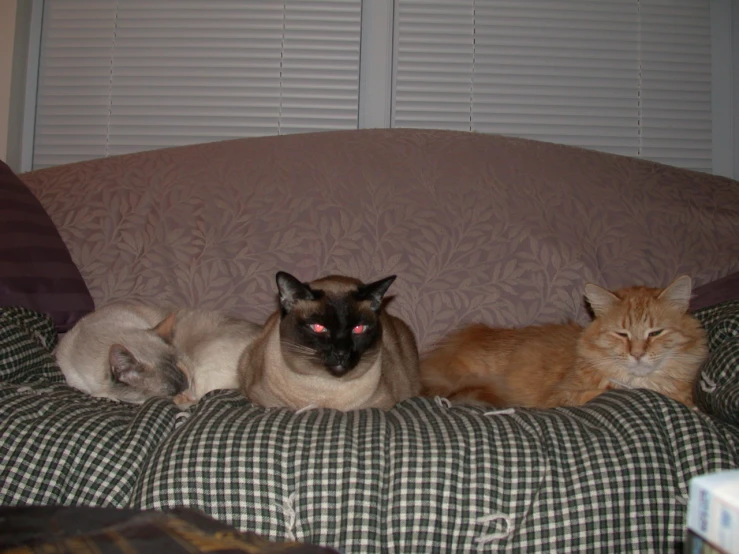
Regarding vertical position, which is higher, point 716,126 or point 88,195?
point 716,126

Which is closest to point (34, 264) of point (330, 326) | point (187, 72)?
point (330, 326)

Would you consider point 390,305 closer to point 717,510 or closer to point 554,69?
point 717,510

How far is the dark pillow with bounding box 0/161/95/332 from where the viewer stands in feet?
7.16

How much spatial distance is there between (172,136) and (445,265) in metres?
2.17

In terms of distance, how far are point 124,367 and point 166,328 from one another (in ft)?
0.68

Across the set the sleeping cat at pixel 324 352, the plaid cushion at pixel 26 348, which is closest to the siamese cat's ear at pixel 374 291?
the sleeping cat at pixel 324 352

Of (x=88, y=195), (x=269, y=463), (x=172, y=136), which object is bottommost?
(x=269, y=463)

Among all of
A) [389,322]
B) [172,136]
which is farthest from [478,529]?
[172,136]

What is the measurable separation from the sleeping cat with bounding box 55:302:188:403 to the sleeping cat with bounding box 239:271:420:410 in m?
0.37

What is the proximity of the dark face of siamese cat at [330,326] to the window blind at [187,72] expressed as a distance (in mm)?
2014

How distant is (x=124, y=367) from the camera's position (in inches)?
87.4

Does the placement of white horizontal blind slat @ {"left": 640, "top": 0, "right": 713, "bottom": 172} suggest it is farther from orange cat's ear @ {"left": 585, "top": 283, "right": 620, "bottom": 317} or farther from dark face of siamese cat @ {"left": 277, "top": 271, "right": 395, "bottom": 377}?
dark face of siamese cat @ {"left": 277, "top": 271, "right": 395, "bottom": 377}

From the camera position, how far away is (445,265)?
8.19 ft

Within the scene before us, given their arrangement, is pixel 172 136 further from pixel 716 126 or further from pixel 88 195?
pixel 716 126
